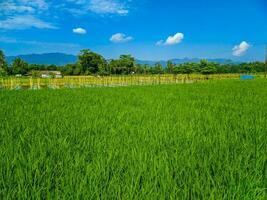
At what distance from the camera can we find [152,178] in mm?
1881

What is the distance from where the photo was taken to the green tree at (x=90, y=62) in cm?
7912

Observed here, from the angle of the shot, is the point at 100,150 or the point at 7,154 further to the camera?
the point at 100,150

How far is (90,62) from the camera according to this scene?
261ft

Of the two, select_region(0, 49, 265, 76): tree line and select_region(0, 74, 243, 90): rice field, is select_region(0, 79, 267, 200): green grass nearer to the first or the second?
select_region(0, 74, 243, 90): rice field

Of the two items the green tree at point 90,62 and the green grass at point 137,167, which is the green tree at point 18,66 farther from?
the green grass at point 137,167

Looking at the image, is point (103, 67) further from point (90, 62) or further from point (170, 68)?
point (170, 68)

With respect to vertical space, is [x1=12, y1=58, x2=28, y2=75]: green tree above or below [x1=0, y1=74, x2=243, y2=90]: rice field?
above

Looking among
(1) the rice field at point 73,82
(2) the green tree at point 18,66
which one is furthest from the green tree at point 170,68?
(1) the rice field at point 73,82

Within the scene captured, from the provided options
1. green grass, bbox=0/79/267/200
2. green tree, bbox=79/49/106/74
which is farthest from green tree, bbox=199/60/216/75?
green grass, bbox=0/79/267/200

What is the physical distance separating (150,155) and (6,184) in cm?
109

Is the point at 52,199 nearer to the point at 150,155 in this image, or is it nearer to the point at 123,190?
the point at 123,190

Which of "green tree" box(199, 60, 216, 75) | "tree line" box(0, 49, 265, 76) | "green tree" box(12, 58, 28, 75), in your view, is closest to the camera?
"green tree" box(12, 58, 28, 75)

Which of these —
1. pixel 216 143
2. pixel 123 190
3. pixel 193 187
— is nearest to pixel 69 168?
pixel 123 190

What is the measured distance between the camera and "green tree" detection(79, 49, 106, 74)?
7912cm
